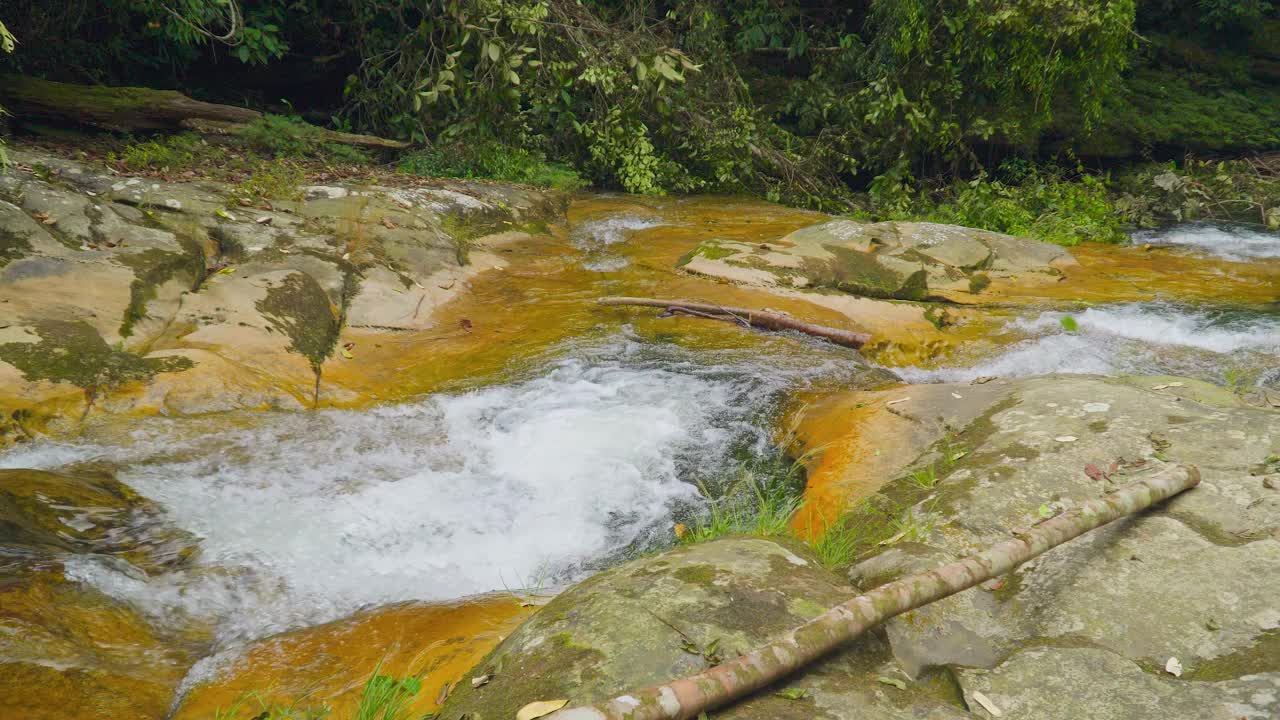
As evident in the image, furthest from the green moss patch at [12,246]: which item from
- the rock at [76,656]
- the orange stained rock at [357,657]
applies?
the orange stained rock at [357,657]

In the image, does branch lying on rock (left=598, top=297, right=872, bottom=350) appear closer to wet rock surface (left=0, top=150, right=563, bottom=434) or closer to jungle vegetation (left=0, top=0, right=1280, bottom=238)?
wet rock surface (left=0, top=150, right=563, bottom=434)

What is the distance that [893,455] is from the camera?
3924 millimetres

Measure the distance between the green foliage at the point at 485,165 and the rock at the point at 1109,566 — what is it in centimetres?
811

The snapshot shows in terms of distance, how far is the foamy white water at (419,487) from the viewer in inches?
127

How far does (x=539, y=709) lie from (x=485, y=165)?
9.65 m

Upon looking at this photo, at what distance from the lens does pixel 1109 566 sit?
2.52 meters

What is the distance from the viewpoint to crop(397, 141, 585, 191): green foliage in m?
10.3

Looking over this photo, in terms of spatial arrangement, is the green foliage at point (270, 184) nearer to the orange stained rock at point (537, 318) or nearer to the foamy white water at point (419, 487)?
the orange stained rock at point (537, 318)

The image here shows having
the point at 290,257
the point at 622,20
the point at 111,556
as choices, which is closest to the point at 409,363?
the point at 290,257

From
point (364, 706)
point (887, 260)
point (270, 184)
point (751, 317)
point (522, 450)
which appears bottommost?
point (522, 450)

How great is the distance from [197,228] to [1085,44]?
402 inches

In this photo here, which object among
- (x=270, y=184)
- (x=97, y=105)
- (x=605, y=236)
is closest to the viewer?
(x=270, y=184)

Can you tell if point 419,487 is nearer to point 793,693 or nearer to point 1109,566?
point 793,693

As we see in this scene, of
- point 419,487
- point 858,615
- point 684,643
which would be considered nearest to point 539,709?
point 684,643
